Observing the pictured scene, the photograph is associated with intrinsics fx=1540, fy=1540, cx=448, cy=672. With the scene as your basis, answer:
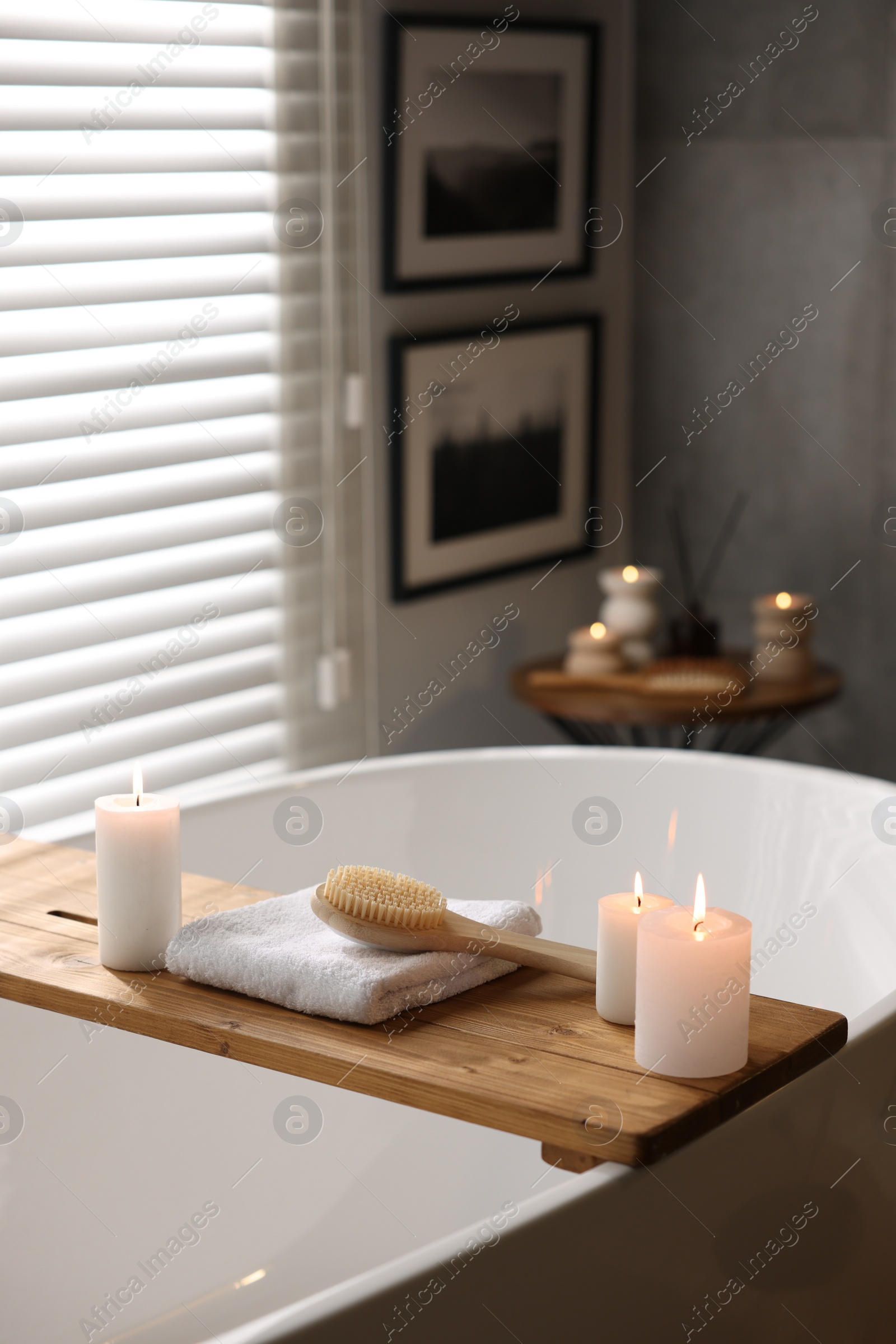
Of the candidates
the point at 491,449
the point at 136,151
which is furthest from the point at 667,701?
the point at 136,151

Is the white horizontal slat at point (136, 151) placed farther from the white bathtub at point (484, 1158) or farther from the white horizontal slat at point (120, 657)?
the white bathtub at point (484, 1158)

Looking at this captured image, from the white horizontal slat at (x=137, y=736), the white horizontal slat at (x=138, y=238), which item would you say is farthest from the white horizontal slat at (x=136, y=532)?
the white horizontal slat at (x=138, y=238)

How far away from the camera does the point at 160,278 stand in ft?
7.48

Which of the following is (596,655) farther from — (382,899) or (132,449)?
(382,899)

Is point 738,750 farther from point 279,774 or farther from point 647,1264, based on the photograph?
point 647,1264

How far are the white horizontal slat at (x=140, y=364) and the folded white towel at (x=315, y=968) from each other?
118 centimetres

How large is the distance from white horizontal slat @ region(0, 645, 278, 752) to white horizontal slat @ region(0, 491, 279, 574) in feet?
0.55

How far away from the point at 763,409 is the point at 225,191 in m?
1.34

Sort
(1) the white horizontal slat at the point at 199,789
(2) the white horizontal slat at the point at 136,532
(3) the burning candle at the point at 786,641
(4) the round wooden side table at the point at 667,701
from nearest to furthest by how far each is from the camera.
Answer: (1) the white horizontal slat at the point at 199,789, (2) the white horizontal slat at the point at 136,532, (4) the round wooden side table at the point at 667,701, (3) the burning candle at the point at 786,641

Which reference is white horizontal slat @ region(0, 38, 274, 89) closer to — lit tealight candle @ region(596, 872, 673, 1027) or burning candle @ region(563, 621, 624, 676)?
burning candle @ region(563, 621, 624, 676)

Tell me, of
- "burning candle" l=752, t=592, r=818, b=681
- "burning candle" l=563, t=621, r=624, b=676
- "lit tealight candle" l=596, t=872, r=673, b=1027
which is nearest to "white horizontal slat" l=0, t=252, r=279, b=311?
"burning candle" l=563, t=621, r=624, b=676

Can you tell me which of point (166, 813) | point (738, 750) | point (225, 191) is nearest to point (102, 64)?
point (225, 191)

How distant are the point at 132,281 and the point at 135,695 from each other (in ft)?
2.00

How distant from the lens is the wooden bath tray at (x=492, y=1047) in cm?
92
